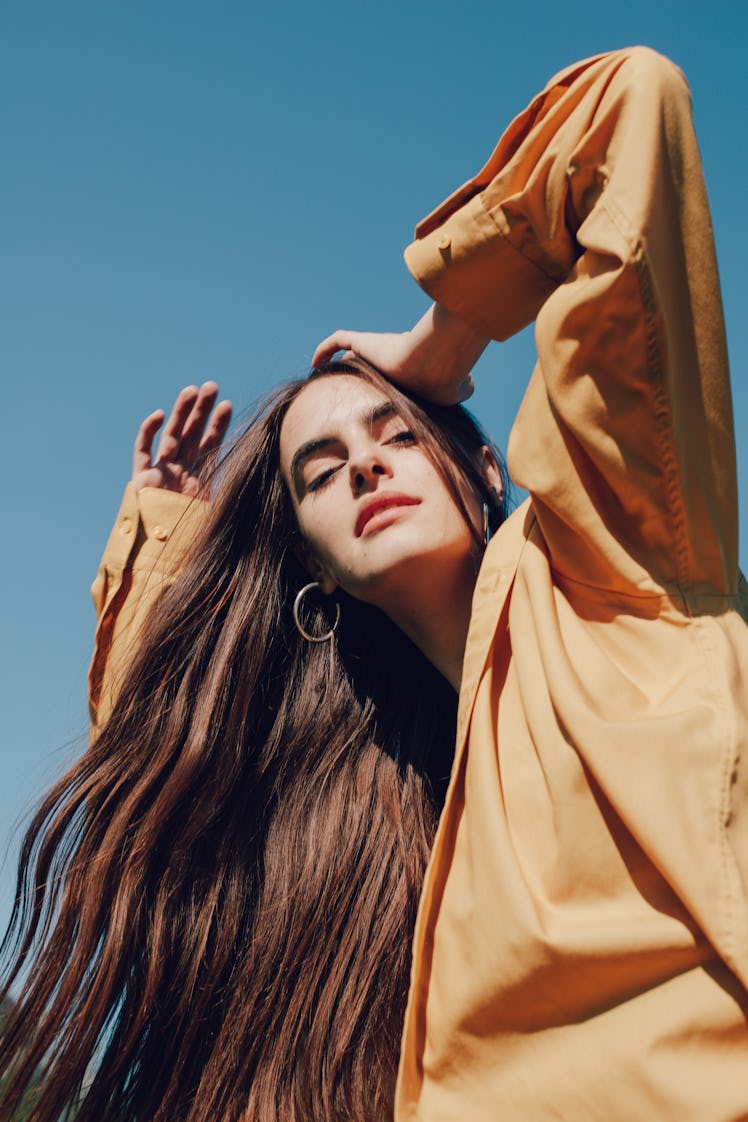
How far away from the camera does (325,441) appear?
3.47m

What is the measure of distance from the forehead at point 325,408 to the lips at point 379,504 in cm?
31

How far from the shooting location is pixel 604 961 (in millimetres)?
2014

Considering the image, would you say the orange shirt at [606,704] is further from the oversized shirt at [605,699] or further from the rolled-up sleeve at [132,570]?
the rolled-up sleeve at [132,570]

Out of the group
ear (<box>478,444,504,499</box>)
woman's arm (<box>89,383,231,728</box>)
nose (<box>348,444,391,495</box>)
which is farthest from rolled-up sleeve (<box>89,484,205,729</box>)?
ear (<box>478,444,504,499</box>)

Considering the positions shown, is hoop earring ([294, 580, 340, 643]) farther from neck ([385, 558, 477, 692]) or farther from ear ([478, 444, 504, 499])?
ear ([478, 444, 504, 499])

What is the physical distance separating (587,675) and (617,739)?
0.66 feet

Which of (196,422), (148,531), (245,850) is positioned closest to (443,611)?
(245,850)

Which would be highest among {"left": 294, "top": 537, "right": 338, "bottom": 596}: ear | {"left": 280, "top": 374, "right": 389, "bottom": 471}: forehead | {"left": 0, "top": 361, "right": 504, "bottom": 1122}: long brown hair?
{"left": 280, "top": 374, "right": 389, "bottom": 471}: forehead

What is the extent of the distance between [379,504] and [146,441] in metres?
1.68

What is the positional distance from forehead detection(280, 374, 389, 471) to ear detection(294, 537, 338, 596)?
0.89 ft

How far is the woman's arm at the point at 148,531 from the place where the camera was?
411 centimetres

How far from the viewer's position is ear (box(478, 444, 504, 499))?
3570mm

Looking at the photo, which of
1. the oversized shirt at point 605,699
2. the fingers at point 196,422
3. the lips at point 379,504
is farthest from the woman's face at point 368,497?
the fingers at point 196,422

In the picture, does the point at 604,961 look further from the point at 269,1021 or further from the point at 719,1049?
the point at 269,1021
